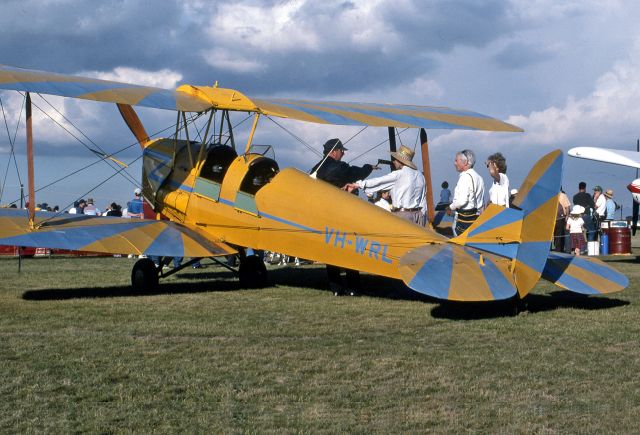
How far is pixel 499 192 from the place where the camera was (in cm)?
1059

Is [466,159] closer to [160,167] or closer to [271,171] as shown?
[271,171]

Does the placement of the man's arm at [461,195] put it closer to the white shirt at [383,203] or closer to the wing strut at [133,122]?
→ the wing strut at [133,122]

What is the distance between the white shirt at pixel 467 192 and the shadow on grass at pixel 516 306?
1.31 metres

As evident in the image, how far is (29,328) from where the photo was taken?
285 inches

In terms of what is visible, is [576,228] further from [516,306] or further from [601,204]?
[516,306]

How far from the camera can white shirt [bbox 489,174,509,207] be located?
34.8 ft

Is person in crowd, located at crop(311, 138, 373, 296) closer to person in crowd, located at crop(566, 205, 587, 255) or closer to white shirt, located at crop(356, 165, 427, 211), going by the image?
white shirt, located at crop(356, 165, 427, 211)

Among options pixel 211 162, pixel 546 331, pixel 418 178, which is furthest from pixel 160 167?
pixel 546 331

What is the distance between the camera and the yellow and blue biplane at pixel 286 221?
7328 mm

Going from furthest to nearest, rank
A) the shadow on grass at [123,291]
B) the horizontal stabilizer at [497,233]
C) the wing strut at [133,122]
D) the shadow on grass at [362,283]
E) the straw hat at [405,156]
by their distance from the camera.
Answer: the wing strut at [133,122] < the straw hat at [405,156] < the shadow on grass at [362,283] < the shadow on grass at [123,291] < the horizontal stabilizer at [497,233]

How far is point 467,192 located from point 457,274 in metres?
2.95

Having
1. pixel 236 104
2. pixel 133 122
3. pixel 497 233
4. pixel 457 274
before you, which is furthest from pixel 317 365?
pixel 133 122

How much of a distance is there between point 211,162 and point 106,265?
5938 mm

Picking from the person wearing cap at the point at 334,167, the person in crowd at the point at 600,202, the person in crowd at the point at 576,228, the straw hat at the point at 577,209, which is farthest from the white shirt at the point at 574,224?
the person wearing cap at the point at 334,167
